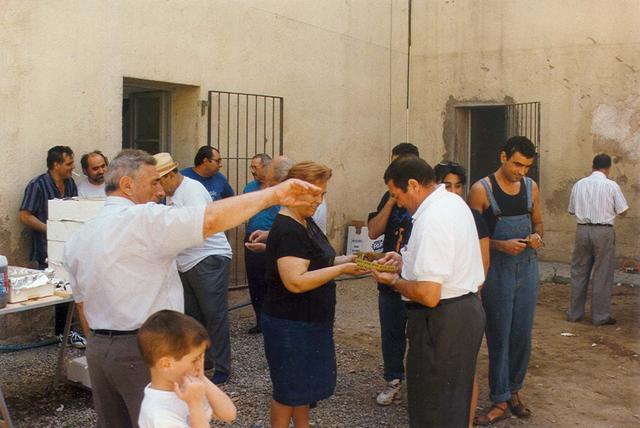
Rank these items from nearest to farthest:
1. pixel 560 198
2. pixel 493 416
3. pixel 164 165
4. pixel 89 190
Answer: pixel 493 416 → pixel 164 165 → pixel 89 190 → pixel 560 198

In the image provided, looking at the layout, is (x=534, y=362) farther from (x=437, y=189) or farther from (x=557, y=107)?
(x=557, y=107)

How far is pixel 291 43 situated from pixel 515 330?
6270 mm

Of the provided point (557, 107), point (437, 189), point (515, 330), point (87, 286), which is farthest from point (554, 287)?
point (87, 286)

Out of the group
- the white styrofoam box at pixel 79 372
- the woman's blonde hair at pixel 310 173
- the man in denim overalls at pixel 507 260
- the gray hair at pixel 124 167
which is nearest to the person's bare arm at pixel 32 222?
the white styrofoam box at pixel 79 372

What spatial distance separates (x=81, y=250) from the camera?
3.19 m

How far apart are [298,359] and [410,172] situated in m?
1.15

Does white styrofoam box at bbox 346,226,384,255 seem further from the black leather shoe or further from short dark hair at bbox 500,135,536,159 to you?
short dark hair at bbox 500,135,536,159

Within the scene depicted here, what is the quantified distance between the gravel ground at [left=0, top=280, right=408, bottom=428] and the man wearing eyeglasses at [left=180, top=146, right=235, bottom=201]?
1.48m

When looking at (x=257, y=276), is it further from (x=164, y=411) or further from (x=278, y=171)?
(x=164, y=411)

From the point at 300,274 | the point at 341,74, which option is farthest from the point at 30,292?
the point at 341,74

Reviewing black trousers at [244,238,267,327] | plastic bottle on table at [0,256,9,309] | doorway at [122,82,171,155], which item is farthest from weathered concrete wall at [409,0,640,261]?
plastic bottle on table at [0,256,9,309]

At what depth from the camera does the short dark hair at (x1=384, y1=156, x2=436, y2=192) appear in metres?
3.63

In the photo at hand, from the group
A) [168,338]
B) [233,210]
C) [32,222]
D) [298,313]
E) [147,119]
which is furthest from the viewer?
[147,119]

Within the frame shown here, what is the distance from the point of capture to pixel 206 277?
5637mm
